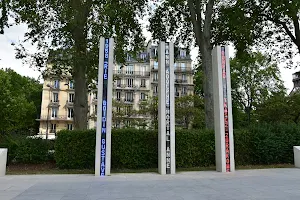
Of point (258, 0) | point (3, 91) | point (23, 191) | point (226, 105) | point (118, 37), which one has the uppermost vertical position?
point (258, 0)

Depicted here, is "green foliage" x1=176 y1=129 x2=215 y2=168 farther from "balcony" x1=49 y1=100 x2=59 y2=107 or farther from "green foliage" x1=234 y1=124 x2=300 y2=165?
"balcony" x1=49 y1=100 x2=59 y2=107

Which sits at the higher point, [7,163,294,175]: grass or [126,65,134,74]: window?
[126,65,134,74]: window

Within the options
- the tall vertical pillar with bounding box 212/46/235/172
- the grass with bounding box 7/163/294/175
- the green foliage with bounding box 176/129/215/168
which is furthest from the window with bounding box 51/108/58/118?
the tall vertical pillar with bounding box 212/46/235/172

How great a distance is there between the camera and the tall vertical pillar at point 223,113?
433 inches

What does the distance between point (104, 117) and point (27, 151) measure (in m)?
5.00

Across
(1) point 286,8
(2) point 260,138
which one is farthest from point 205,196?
(1) point 286,8

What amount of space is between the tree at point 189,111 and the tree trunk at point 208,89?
1778 centimetres

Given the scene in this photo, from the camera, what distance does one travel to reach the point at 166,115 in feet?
35.1

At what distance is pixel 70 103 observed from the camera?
51031 mm

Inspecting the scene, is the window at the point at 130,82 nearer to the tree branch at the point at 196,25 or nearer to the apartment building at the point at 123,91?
the apartment building at the point at 123,91

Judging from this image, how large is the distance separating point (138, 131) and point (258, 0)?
11.6m

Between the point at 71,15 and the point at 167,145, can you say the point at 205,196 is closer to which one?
the point at 167,145

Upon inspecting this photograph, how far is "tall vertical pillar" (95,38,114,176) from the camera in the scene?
9.96 meters

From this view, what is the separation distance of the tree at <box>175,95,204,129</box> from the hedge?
18.9 metres
